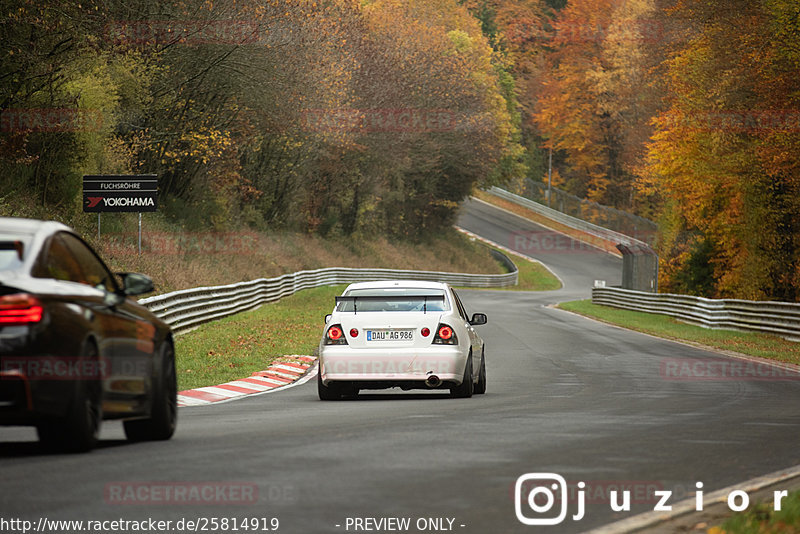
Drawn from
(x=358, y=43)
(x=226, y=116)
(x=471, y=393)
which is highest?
(x=358, y=43)

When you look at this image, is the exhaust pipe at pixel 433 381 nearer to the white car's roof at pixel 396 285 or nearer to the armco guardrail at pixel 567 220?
the white car's roof at pixel 396 285

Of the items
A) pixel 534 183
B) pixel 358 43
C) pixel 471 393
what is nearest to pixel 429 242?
pixel 358 43

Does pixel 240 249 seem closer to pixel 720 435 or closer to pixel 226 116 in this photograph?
pixel 226 116

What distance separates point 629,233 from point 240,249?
5399 cm

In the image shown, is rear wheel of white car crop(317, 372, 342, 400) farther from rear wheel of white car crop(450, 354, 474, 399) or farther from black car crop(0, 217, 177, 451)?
black car crop(0, 217, 177, 451)

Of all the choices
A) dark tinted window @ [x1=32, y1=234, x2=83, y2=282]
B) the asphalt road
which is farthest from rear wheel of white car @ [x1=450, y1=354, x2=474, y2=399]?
dark tinted window @ [x1=32, y1=234, x2=83, y2=282]

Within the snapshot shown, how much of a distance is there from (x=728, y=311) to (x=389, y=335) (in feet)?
76.5

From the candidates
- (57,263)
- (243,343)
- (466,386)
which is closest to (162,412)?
(57,263)

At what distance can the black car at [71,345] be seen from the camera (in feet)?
25.3

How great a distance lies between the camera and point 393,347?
15195mm

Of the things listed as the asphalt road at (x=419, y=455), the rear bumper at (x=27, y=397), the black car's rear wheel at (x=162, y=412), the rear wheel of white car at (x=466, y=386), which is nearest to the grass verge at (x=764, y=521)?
the asphalt road at (x=419, y=455)

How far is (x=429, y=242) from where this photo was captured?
8250 centimetres

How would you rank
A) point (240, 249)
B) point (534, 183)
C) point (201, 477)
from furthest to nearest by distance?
1. point (534, 183)
2. point (240, 249)
3. point (201, 477)

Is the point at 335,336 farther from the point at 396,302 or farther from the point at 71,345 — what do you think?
the point at 71,345
